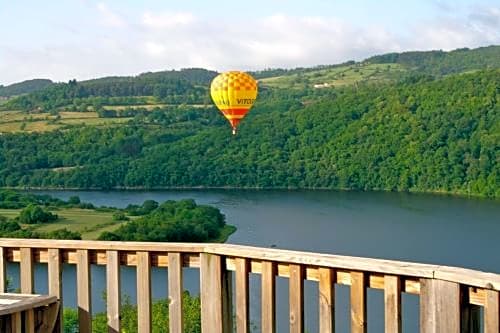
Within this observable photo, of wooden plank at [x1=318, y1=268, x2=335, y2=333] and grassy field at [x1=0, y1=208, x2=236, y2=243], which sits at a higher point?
wooden plank at [x1=318, y1=268, x2=335, y2=333]

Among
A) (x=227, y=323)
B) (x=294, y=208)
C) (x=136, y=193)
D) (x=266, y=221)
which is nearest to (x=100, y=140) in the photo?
(x=136, y=193)

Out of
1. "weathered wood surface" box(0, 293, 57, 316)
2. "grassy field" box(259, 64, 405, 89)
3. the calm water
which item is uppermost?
"grassy field" box(259, 64, 405, 89)

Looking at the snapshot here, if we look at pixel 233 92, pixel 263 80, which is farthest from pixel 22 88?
pixel 233 92

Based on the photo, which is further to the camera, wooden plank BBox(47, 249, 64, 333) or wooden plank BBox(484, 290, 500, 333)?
wooden plank BBox(47, 249, 64, 333)

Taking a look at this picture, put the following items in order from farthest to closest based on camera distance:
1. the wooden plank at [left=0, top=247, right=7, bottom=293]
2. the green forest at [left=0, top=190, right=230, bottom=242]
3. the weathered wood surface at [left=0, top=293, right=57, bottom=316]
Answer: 1. the green forest at [left=0, top=190, right=230, bottom=242]
2. the wooden plank at [left=0, top=247, right=7, bottom=293]
3. the weathered wood surface at [left=0, top=293, right=57, bottom=316]

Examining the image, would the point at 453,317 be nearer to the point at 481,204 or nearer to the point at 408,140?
the point at 481,204

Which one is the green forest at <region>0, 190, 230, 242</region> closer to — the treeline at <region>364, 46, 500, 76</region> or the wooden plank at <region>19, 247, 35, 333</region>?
the wooden plank at <region>19, 247, 35, 333</region>

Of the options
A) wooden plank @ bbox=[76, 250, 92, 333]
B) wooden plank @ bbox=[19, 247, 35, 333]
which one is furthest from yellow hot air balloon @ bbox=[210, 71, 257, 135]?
wooden plank @ bbox=[76, 250, 92, 333]

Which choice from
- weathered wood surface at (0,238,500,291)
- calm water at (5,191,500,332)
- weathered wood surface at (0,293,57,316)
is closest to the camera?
weathered wood surface at (0,238,500,291)
